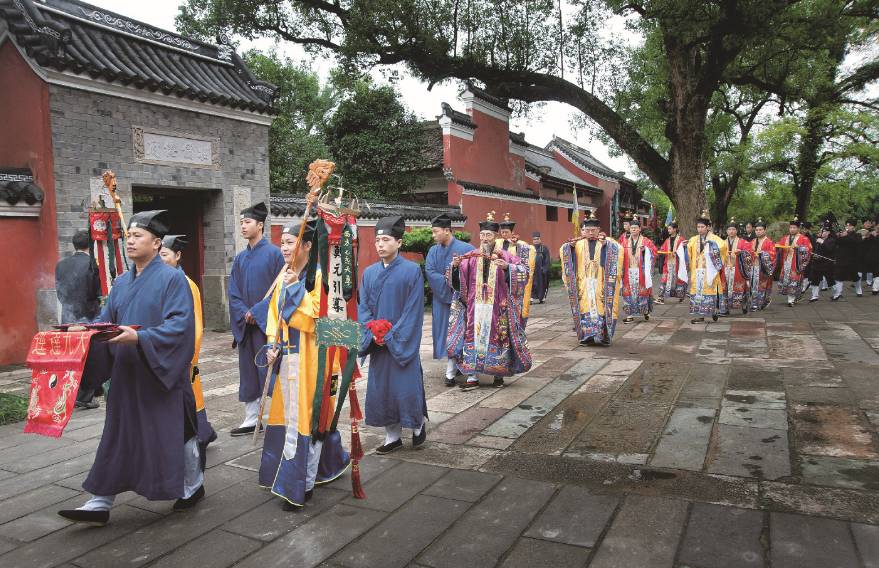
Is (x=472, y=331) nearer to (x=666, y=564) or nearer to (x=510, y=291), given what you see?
(x=510, y=291)

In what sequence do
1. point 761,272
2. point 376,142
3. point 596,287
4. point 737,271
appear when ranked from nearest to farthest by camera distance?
point 596,287
point 737,271
point 761,272
point 376,142

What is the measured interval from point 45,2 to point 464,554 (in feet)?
32.1

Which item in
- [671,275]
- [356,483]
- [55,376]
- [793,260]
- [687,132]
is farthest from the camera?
[687,132]

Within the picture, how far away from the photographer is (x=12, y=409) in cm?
571

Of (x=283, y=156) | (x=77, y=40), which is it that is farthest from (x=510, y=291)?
(x=283, y=156)

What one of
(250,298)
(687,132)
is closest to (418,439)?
(250,298)

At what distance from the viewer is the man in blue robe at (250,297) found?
502cm

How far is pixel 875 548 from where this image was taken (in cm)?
281

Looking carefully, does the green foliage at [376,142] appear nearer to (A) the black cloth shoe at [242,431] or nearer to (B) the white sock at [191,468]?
(A) the black cloth shoe at [242,431]

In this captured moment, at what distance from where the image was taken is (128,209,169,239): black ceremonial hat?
3416mm

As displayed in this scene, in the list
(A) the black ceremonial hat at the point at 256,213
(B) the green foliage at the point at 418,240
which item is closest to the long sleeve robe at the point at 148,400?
(A) the black ceremonial hat at the point at 256,213

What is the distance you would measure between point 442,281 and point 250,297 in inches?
83.8

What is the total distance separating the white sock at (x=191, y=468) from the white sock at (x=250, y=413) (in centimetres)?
140

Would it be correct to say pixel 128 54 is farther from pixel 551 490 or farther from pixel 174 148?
pixel 551 490
